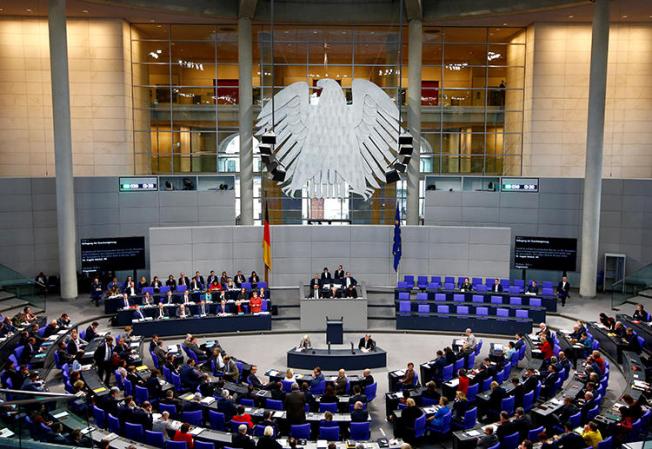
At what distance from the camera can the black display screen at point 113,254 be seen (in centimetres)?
2231

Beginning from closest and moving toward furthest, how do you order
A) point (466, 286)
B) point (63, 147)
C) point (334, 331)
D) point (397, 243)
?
point (334, 331), point (466, 286), point (63, 147), point (397, 243)

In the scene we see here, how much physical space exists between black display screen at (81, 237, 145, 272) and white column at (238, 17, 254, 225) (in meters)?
4.41

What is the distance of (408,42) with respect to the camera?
81.9 feet

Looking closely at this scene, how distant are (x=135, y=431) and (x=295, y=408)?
2.85 metres

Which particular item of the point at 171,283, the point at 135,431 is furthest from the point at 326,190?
the point at 135,431

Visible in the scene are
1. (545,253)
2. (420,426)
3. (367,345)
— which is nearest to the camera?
(420,426)

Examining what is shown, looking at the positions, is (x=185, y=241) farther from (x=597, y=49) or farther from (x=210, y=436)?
(x=597, y=49)

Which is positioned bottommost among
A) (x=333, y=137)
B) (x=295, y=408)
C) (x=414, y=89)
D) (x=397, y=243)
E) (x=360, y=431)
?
(x=360, y=431)

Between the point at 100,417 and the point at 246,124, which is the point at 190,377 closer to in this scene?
the point at 100,417

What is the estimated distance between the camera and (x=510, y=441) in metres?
9.82

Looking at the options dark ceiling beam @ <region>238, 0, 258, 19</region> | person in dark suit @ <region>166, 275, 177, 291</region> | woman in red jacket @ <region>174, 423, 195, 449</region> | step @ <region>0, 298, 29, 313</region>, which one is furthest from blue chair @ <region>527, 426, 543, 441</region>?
dark ceiling beam @ <region>238, 0, 258, 19</region>

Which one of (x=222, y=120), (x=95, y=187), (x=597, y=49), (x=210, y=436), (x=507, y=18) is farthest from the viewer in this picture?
(x=222, y=120)

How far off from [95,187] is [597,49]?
19.9 meters

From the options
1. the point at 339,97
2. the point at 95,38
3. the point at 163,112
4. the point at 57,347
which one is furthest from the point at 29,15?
the point at 57,347
